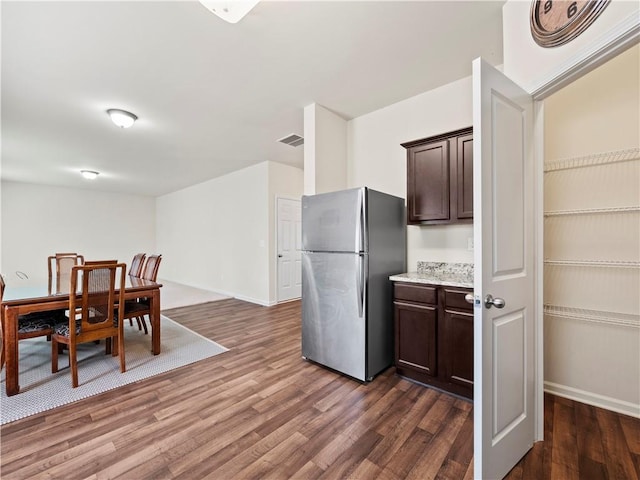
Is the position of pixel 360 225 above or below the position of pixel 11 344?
above

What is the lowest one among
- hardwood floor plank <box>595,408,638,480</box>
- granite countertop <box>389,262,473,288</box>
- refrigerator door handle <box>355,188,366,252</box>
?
hardwood floor plank <box>595,408,638,480</box>

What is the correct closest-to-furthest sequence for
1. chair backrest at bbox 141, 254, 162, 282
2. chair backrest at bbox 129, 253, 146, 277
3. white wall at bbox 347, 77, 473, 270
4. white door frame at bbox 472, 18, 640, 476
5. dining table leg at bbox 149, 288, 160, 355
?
white door frame at bbox 472, 18, 640, 476
white wall at bbox 347, 77, 473, 270
dining table leg at bbox 149, 288, 160, 355
chair backrest at bbox 141, 254, 162, 282
chair backrest at bbox 129, 253, 146, 277

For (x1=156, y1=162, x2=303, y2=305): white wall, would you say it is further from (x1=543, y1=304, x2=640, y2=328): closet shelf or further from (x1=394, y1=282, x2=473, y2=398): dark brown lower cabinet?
(x1=543, y1=304, x2=640, y2=328): closet shelf

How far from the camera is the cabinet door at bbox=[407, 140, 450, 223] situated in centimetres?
246

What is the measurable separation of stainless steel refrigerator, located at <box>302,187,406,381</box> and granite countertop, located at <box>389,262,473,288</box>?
0.20m

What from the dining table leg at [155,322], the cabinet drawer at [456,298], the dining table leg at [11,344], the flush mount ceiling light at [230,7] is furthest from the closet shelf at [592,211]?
the dining table leg at [11,344]

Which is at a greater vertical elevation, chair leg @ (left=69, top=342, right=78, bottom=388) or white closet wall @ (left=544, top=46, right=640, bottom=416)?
white closet wall @ (left=544, top=46, right=640, bottom=416)

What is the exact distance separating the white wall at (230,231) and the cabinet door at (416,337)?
3183 millimetres

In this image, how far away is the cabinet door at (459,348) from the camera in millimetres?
2068

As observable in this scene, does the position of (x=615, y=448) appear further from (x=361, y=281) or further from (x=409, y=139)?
(x=409, y=139)

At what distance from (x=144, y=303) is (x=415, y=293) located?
3.08 m

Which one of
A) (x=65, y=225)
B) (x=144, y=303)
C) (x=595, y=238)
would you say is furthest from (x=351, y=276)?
(x=65, y=225)

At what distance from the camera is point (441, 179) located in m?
2.47

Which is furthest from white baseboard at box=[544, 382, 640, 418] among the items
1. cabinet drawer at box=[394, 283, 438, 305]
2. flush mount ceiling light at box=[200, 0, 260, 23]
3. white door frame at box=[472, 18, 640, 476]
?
flush mount ceiling light at box=[200, 0, 260, 23]
